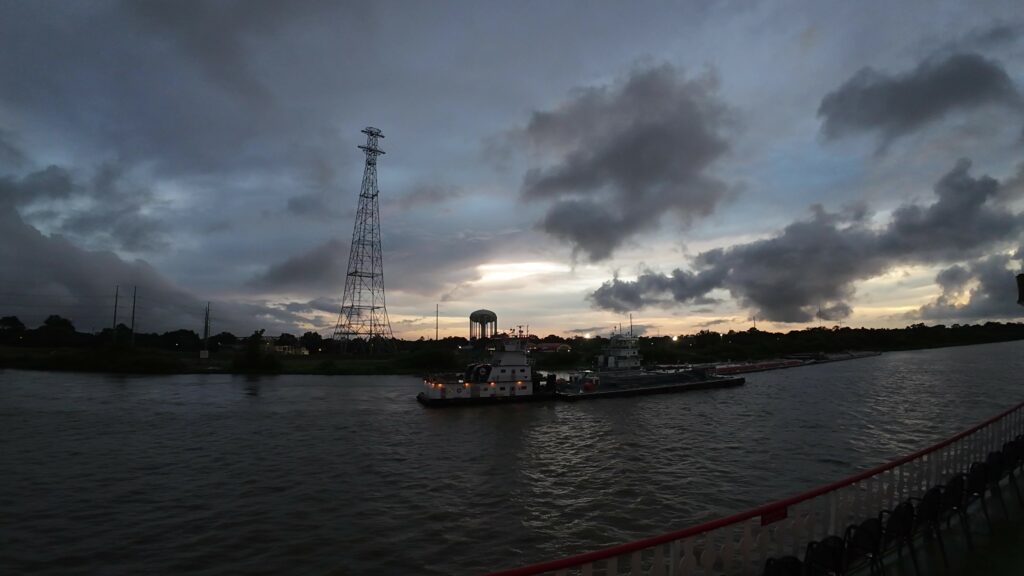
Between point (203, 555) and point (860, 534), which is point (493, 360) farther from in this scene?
point (860, 534)

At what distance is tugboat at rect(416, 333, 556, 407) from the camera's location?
5159cm

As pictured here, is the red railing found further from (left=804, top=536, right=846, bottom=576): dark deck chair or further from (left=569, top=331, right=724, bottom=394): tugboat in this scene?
(left=569, top=331, right=724, bottom=394): tugboat

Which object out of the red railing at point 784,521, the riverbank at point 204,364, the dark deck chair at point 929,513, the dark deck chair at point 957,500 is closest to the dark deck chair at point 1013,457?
the red railing at point 784,521

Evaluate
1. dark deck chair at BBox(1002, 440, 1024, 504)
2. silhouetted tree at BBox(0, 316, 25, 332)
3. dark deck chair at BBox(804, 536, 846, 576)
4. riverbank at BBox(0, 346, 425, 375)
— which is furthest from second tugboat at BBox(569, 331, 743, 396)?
silhouetted tree at BBox(0, 316, 25, 332)

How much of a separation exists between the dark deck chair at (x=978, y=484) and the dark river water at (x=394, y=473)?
8728mm

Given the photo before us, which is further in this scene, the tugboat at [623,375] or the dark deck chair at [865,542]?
the tugboat at [623,375]

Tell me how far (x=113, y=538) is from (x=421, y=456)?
14699mm

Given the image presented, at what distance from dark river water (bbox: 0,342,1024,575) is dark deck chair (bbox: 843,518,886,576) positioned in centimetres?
908

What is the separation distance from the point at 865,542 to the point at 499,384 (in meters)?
48.0

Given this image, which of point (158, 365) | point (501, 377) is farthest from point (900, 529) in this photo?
point (158, 365)

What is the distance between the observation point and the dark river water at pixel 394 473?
51.9 feet

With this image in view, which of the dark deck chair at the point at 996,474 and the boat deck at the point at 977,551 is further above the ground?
the dark deck chair at the point at 996,474

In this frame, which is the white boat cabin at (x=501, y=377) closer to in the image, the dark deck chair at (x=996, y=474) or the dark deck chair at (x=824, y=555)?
the dark deck chair at (x=996, y=474)

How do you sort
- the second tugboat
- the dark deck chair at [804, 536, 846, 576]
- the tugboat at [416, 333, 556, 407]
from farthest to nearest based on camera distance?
the second tugboat < the tugboat at [416, 333, 556, 407] < the dark deck chair at [804, 536, 846, 576]
